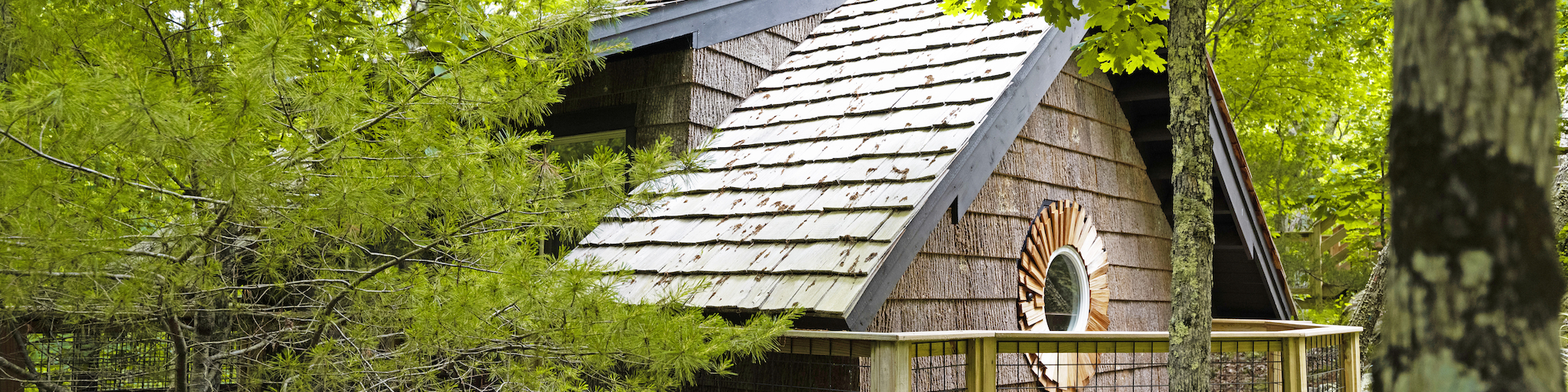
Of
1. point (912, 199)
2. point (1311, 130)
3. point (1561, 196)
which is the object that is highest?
point (1311, 130)

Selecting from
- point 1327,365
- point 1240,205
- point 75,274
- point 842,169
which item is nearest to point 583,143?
point 842,169

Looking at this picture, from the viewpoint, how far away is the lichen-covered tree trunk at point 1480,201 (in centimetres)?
149

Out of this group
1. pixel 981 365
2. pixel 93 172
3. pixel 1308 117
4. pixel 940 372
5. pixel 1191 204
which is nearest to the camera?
pixel 93 172

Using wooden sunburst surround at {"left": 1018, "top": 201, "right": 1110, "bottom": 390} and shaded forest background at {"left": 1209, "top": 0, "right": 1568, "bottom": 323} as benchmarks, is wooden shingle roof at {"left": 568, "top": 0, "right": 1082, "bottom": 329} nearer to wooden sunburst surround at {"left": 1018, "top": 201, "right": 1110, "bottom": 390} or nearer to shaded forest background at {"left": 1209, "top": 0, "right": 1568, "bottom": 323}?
wooden sunburst surround at {"left": 1018, "top": 201, "right": 1110, "bottom": 390}

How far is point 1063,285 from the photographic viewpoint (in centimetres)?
630

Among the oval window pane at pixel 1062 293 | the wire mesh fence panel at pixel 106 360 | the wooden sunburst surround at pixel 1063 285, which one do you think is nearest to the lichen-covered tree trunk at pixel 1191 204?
the wooden sunburst surround at pixel 1063 285

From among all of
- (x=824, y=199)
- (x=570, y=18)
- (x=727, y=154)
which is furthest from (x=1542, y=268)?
(x=727, y=154)

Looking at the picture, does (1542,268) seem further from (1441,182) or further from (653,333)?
(653,333)

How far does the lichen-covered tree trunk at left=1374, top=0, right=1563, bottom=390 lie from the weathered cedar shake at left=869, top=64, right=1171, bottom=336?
10.6ft

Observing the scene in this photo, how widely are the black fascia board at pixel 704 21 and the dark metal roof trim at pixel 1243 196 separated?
2.85 metres

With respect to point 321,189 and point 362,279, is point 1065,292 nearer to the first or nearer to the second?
point 362,279

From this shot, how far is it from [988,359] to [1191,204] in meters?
1.03

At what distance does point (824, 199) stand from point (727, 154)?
111 centimetres

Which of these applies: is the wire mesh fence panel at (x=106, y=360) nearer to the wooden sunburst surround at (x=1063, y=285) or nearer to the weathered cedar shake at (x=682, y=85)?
the weathered cedar shake at (x=682, y=85)
